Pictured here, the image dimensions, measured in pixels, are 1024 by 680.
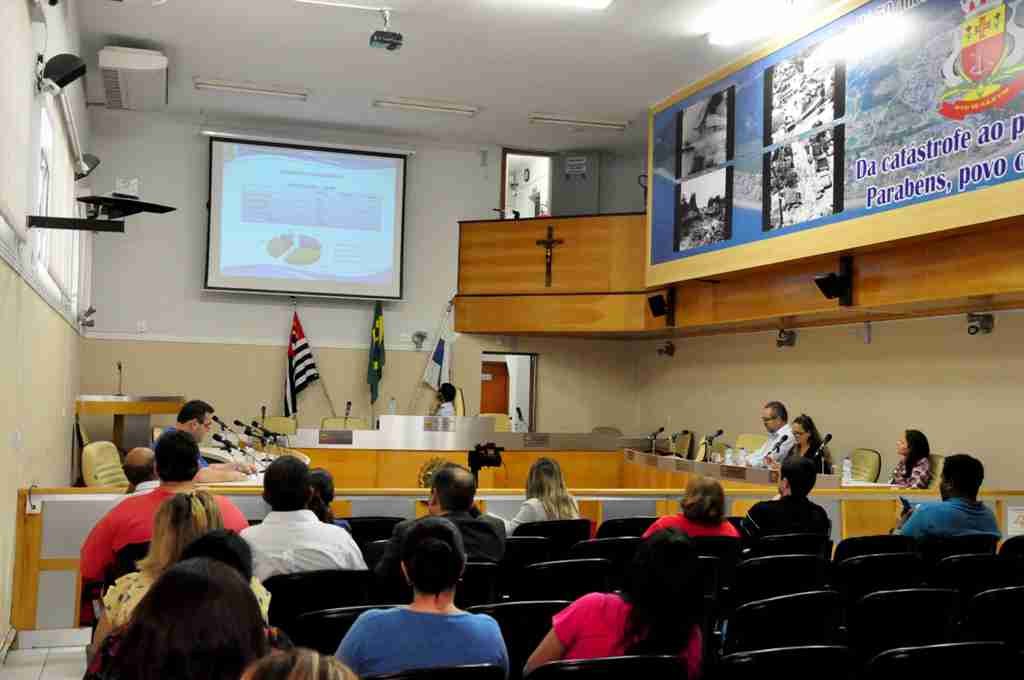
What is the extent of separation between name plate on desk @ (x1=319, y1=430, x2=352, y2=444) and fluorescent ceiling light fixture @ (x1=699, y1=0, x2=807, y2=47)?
5858mm

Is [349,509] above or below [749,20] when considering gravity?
below

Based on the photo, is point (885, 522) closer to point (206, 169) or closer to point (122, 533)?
point (122, 533)

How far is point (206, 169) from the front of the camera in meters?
13.7

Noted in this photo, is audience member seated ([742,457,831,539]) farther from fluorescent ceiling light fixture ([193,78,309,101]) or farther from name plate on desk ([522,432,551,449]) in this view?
fluorescent ceiling light fixture ([193,78,309,101])

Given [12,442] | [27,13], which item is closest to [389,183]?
[27,13]

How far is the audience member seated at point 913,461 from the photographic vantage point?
836 centimetres

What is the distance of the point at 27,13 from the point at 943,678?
6378mm

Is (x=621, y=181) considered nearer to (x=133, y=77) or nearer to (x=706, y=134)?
(x=706, y=134)

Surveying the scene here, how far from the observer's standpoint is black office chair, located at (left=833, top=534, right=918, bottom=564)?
4.63m

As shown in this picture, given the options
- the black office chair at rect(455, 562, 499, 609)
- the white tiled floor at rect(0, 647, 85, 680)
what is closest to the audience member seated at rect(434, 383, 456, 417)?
the white tiled floor at rect(0, 647, 85, 680)

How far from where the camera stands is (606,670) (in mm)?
2293

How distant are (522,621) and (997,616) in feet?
5.53

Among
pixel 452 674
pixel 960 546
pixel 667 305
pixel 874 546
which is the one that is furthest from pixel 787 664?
pixel 667 305

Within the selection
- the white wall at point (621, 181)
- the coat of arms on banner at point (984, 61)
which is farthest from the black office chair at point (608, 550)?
the white wall at point (621, 181)
